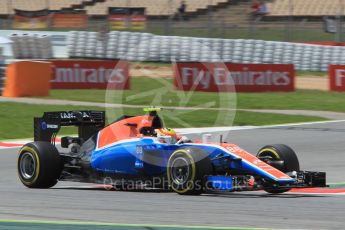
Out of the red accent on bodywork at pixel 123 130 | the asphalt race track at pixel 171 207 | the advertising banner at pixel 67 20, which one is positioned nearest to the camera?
the asphalt race track at pixel 171 207

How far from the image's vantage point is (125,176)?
36.2ft

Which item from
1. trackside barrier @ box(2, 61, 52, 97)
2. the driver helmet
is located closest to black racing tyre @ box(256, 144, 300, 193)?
the driver helmet

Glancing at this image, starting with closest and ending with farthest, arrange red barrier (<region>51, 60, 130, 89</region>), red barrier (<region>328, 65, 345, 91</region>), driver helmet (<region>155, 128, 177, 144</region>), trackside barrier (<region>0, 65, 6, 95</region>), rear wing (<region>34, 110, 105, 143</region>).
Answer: driver helmet (<region>155, 128, 177, 144</region>)
rear wing (<region>34, 110, 105, 143</region>)
trackside barrier (<region>0, 65, 6, 95</region>)
red barrier (<region>51, 60, 130, 89</region>)
red barrier (<region>328, 65, 345, 91</region>)

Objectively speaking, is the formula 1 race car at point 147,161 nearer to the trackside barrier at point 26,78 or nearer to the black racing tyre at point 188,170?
the black racing tyre at point 188,170

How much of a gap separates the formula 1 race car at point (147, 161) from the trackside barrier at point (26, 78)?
13.6 metres

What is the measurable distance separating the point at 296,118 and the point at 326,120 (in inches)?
29.1

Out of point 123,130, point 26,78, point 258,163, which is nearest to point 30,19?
point 26,78

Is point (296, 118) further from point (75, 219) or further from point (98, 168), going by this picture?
point (75, 219)

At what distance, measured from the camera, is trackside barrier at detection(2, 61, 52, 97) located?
1006 inches

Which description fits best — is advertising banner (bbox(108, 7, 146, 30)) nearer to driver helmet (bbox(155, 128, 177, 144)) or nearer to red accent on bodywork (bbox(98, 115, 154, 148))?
red accent on bodywork (bbox(98, 115, 154, 148))

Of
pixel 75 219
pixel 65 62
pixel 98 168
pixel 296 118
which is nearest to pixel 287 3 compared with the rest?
pixel 65 62

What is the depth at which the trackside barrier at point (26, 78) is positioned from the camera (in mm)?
25562

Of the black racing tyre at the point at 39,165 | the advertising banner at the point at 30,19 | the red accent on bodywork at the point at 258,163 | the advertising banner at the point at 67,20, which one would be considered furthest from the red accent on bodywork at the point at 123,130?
Answer: the advertising banner at the point at 30,19

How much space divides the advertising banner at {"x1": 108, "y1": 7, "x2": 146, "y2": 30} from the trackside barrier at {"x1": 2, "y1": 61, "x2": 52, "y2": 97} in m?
15.0
